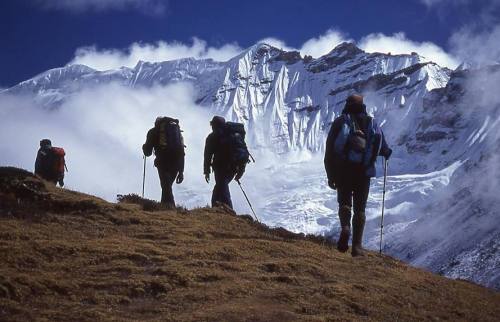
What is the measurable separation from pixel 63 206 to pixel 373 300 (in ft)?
19.6

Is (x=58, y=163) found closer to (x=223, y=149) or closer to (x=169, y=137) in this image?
(x=169, y=137)

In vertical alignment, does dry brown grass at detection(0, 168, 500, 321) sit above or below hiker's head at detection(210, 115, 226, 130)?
below

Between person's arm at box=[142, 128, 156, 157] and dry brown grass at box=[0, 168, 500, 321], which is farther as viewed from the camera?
person's arm at box=[142, 128, 156, 157]

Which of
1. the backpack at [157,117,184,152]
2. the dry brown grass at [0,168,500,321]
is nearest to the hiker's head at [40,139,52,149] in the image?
the backpack at [157,117,184,152]

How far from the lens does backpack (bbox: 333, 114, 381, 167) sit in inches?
444

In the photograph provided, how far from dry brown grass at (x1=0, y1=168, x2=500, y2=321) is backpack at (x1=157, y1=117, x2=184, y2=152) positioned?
3724 mm

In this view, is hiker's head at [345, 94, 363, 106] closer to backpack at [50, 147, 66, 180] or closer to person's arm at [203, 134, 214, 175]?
person's arm at [203, 134, 214, 175]

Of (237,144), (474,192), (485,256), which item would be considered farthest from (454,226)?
(237,144)

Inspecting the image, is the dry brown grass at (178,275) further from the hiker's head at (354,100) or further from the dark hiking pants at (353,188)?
the hiker's head at (354,100)

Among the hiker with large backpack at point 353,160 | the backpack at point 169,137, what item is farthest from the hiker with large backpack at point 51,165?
the hiker with large backpack at point 353,160

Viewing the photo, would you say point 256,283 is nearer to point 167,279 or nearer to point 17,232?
point 167,279

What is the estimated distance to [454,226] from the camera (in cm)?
17462

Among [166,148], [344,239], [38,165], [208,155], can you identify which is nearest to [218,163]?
[208,155]

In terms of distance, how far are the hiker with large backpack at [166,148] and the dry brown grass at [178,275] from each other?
12.2 feet
